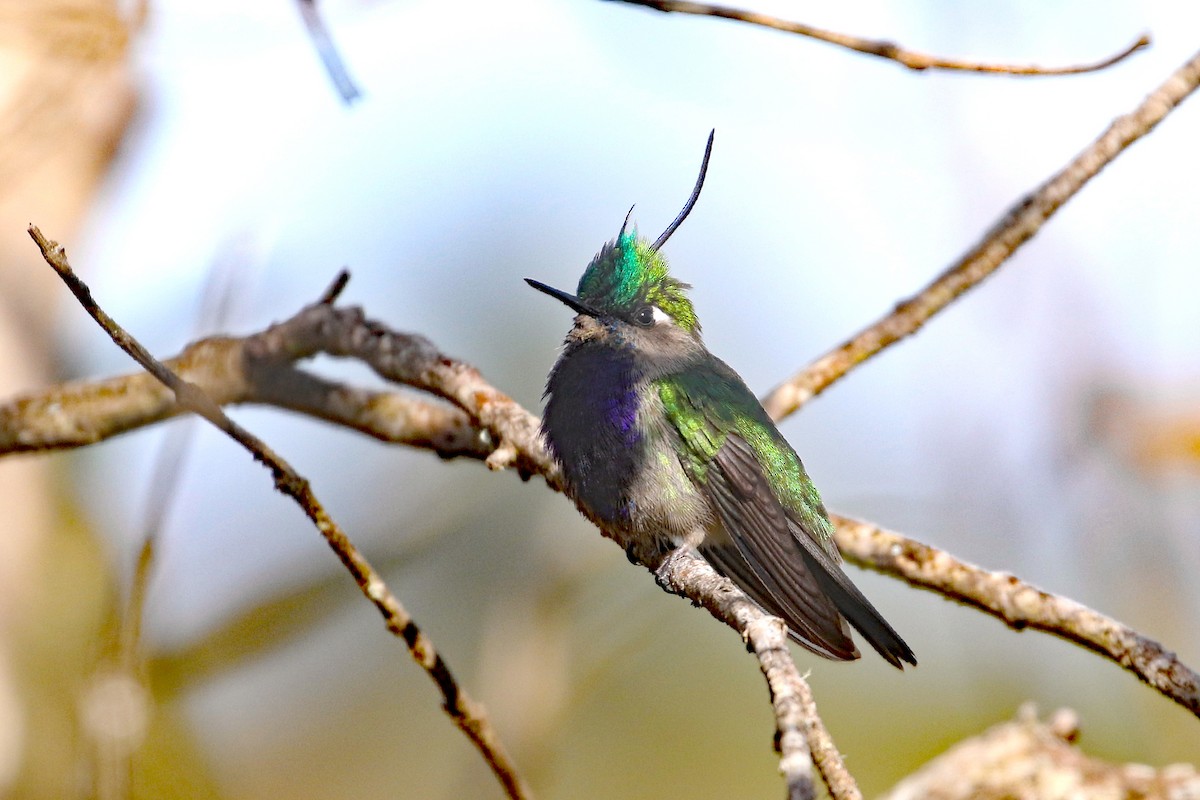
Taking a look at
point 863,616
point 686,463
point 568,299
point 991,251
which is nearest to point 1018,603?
point 863,616

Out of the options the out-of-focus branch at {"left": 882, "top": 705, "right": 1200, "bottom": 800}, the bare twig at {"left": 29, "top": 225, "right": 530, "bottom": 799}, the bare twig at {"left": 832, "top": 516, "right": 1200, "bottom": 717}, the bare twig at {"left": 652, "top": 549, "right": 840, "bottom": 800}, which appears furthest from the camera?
the out-of-focus branch at {"left": 882, "top": 705, "right": 1200, "bottom": 800}

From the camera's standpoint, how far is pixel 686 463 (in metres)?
3.76

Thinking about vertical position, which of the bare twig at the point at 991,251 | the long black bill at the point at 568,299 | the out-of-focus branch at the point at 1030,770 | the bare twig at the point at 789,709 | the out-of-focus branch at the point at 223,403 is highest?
the out-of-focus branch at the point at 223,403

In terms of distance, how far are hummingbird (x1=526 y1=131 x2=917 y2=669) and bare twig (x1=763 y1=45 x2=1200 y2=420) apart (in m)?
0.24

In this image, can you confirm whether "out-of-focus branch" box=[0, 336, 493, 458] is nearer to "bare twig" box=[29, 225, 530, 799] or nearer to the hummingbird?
the hummingbird

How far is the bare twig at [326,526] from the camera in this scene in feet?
7.08

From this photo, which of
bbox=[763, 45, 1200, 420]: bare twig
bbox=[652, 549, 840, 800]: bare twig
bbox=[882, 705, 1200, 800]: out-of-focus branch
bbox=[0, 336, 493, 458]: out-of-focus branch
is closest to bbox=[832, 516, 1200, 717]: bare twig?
bbox=[763, 45, 1200, 420]: bare twig

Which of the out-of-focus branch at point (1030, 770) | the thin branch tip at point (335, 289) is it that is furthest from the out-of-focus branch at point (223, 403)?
the out-of-focus branch at point (1030, 770)

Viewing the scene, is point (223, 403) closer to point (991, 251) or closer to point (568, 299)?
point (568, 299)

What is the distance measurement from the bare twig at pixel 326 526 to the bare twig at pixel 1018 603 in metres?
1.40

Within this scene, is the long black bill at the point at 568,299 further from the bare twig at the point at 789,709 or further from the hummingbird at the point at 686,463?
the bare twig at the point at 789,709

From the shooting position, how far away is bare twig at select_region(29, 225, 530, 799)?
7.08ft

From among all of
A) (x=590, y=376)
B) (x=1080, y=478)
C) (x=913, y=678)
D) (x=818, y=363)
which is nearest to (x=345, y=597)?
(x=590, y=376)

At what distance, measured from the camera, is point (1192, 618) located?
5098 mm
